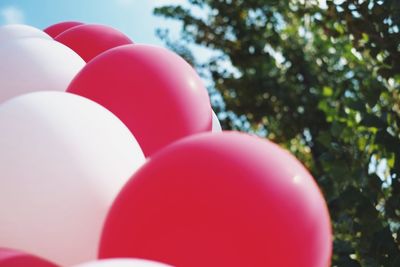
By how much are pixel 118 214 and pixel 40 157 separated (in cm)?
27

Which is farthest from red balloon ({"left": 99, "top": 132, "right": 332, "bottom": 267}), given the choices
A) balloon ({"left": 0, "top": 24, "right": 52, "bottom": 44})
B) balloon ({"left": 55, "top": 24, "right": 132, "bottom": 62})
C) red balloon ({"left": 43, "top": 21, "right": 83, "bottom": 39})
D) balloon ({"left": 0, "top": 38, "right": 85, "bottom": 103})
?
red balloon ({"left": 43, "top": 21, "right": 83, "bottom": 39})

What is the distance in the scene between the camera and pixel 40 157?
1.58 meters

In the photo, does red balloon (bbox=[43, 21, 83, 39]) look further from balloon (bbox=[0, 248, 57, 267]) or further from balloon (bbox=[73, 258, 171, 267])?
balloon (bbox=[73, 258, 171, 267])

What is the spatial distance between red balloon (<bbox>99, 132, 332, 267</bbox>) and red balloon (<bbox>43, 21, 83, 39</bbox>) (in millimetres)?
Result: 2284

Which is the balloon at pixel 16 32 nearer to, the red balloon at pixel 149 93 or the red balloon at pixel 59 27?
the red balloon at pixel 59 27

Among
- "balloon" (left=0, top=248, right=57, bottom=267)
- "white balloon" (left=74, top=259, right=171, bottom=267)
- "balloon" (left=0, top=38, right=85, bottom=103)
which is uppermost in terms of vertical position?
"balloon" (left=0, top=38, right=85, bottom=103)

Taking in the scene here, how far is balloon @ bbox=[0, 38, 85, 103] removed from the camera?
7.37 feet

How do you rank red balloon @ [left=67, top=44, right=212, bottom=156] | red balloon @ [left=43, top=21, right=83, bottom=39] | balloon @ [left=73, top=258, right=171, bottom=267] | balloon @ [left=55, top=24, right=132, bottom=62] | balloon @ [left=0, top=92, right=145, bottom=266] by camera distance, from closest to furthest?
balloon @ [left=73, top=258, right=171, bottom=267] < balloon @ [left=0, top=92, right=145, bottom=266] < red balloon @ [left=67, top=44, right=212, bottom=156] < balloon @ [left=55, top=24, right=132, bottom=62] < red balloon @ [left=43, top=21, right=83, bottom=39]

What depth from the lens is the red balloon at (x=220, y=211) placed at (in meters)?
1.40

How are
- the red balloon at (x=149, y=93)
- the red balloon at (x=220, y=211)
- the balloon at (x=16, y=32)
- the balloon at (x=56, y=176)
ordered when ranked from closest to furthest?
the red balloon at (x=220, y=211), the balloon at (x=56, y=176), the red balloon at (x=149, y=93), the balloon at (x=16, y=32)

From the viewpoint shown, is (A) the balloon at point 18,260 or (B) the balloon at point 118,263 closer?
(B) the balloon at point 118,263

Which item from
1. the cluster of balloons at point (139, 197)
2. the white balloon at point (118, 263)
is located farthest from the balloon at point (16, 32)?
the white balloon at point (118, 263)

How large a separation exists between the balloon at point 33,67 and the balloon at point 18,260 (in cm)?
91

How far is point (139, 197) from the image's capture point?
1470 mm
